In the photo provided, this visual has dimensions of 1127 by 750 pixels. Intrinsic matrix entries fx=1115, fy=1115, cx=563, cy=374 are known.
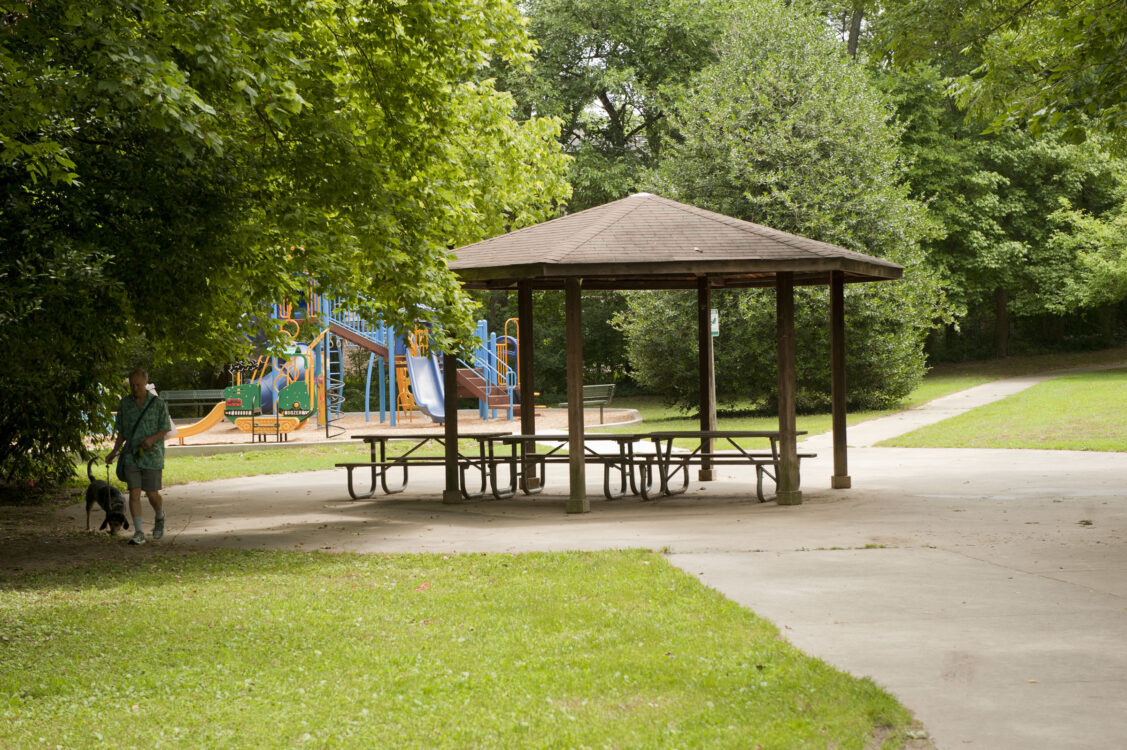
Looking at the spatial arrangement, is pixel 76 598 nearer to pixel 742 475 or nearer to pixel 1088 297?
pixel 742 475

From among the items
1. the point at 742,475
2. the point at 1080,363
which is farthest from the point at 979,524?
the point at 1080,363

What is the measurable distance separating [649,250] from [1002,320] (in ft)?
124

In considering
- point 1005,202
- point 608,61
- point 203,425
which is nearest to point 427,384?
point 203,425

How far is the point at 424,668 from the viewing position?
598 centimetres

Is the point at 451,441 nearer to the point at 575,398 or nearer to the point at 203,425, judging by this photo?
the point at 575,398

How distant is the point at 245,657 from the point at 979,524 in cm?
743

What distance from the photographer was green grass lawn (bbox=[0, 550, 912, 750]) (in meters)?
4.97

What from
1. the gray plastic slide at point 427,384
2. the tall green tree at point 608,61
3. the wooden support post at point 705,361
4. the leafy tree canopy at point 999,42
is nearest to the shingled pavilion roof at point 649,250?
the wooden support post at point 705,361

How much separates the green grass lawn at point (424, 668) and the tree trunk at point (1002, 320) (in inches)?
1607

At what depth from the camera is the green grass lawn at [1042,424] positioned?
757 inches

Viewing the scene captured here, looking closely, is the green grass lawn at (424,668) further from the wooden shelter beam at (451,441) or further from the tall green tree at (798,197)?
the tall green tree at (798,197)

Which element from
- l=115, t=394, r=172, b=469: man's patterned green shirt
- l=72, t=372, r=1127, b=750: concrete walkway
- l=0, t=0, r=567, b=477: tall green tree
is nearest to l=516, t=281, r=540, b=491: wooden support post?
l=72, t=372, r=1127, b=750: concrete walkway

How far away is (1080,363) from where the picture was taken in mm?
43406

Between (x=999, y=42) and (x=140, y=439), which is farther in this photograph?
(x=999, y=42)
